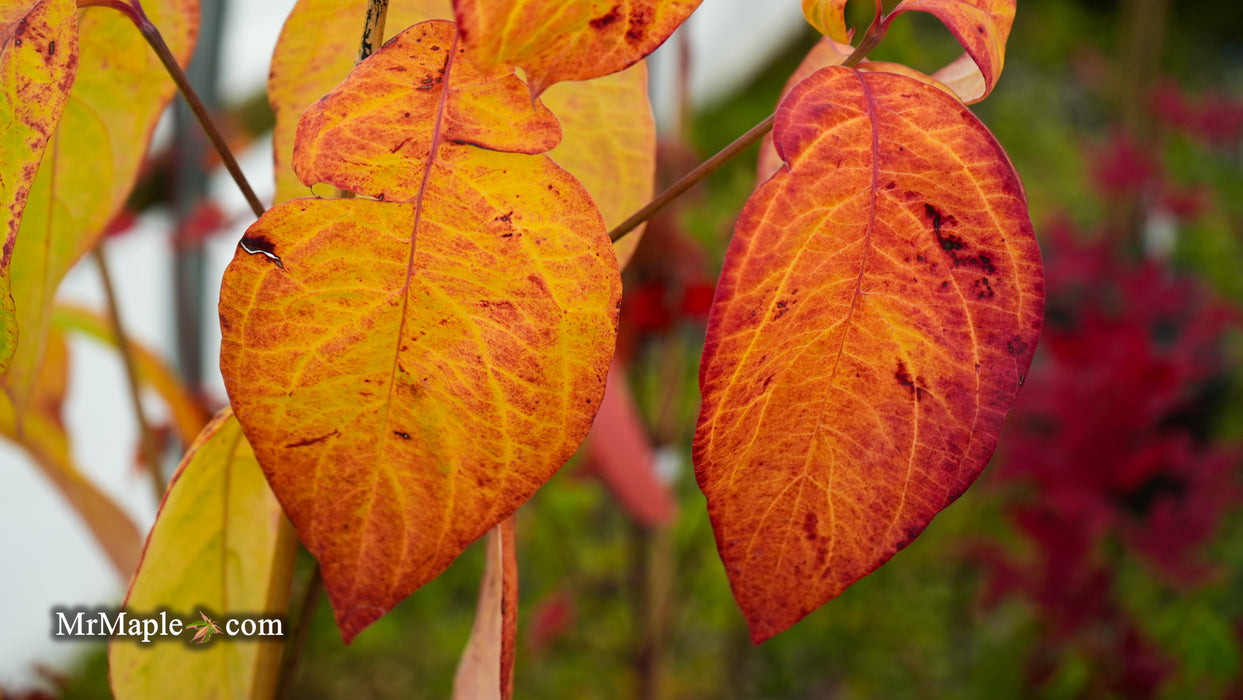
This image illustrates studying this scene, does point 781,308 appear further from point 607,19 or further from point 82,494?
→ point 82,494

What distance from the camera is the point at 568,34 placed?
0.19 metres

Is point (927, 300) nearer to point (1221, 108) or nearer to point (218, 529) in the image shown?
point (218, 529)

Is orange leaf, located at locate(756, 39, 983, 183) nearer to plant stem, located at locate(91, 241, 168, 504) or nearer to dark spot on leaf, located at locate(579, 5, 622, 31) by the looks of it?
dark spot on leaf, located at locate(579, 5, 622, 31)

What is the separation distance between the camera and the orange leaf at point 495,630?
263 millimetres

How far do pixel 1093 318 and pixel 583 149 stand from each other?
3.22 feet

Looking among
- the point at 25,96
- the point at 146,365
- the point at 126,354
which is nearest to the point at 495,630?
the point at 25,96

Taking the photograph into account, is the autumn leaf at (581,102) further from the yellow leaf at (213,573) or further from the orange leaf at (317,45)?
the yellow leaf at (213,573)

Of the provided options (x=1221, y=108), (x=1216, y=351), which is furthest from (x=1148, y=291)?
(x=1221, y=108)

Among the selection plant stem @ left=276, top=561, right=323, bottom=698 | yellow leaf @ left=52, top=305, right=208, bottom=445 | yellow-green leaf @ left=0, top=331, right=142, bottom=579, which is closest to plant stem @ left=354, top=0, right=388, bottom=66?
plant stem @ left=276, top=561, right=323, bottom=698

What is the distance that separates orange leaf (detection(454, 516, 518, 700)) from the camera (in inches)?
10.4

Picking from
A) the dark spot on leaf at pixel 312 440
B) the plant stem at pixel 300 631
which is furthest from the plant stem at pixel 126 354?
the dark spot on leaf at pixel 312 440

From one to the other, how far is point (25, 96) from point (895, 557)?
69.9 inches

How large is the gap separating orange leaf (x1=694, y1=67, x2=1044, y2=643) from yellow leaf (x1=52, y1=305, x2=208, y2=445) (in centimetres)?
53

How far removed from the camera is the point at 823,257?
0.69 ft
